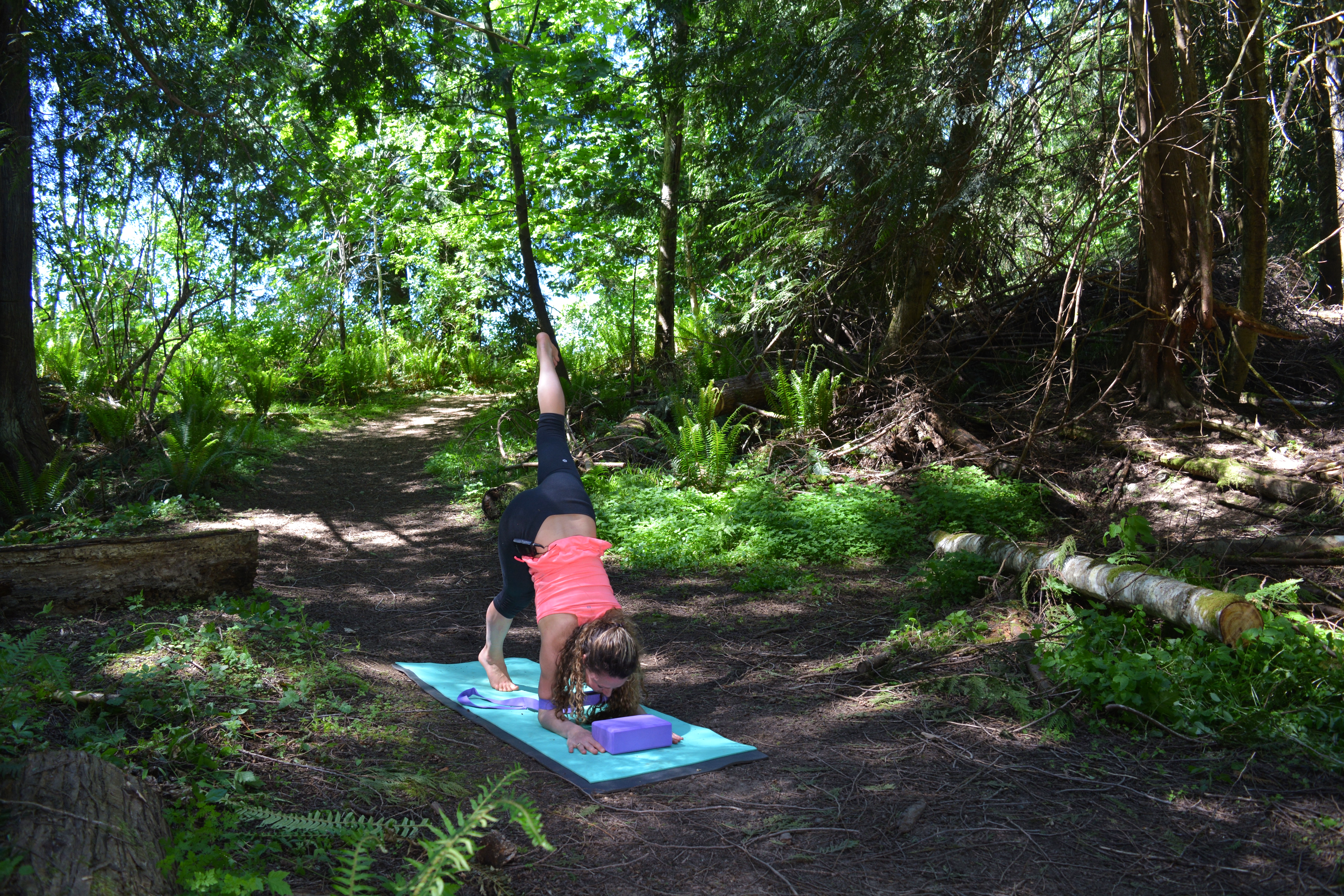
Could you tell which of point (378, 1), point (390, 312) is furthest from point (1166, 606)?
point (390, 312)

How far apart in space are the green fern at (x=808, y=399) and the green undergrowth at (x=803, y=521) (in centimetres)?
112

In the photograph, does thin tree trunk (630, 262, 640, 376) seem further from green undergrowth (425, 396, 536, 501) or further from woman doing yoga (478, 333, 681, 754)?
woman doing yoga (478, 333, 681, 754)

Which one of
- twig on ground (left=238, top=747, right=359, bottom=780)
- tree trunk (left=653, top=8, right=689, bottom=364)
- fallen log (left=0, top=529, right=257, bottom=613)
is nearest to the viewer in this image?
twig on ground (left=238, top=747, right=359, bottom=780)

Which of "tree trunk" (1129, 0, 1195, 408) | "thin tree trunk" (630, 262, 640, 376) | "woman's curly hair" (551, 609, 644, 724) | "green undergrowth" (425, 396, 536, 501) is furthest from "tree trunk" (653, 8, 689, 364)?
"woman's curly hair" (551, 609, 644, 724)

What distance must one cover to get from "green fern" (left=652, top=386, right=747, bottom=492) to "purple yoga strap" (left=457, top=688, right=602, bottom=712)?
445 centimetres

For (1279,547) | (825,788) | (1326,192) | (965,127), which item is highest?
(965,127)

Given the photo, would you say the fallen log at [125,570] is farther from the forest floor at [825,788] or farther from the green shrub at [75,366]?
the green shrub at [75,366]

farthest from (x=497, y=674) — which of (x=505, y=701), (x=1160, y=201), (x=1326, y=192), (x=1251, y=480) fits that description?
(x=1326, y=192)

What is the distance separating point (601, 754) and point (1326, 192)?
10.2 metres

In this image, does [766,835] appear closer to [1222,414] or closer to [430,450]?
[1222,414]

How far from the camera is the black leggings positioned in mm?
4016

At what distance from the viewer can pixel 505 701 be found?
419 cm

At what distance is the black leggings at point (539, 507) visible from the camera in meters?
4.02

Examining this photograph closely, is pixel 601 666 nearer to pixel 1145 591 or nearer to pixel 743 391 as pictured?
pixel 1145 591
